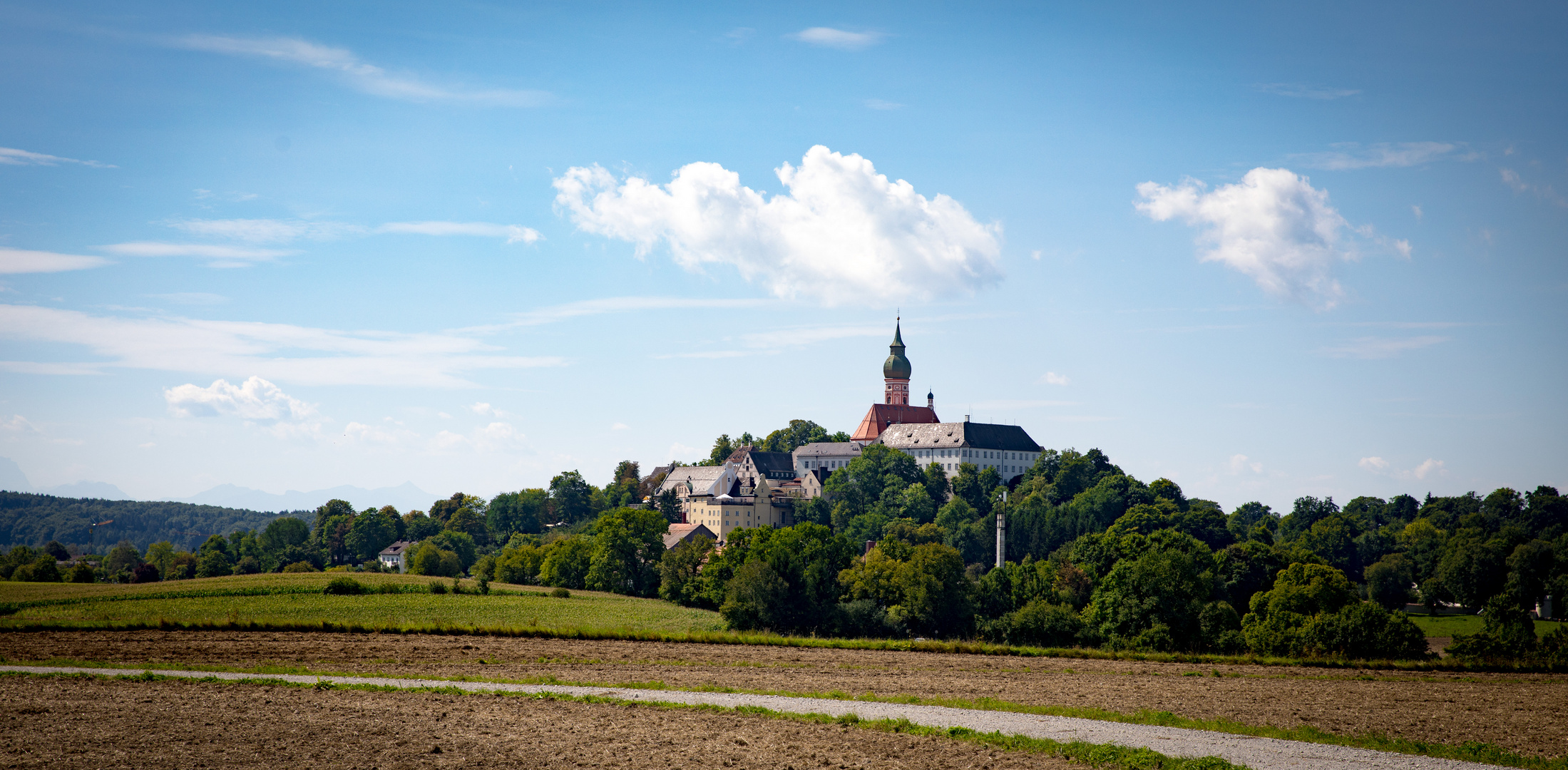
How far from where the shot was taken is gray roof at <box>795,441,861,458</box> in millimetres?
176625

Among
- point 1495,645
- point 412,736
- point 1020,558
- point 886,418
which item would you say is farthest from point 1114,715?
point 886,418

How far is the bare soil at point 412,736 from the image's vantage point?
17.7 m

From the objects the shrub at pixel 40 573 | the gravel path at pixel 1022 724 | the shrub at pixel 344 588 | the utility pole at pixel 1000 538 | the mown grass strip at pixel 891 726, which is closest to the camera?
the mown grass strip at pixel 891 726

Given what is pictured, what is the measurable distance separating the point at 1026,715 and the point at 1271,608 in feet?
161

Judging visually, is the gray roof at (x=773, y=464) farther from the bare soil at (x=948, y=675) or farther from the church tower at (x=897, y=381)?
the bare soil at (x=948, y=675)

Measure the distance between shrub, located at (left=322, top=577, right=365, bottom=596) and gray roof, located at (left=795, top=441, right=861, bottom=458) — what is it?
116106 millimetres

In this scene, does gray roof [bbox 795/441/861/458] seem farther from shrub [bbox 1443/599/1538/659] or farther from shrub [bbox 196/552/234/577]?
shrub [bbox 1443/599/1538/659]

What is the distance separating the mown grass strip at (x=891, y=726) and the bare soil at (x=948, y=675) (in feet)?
9.49

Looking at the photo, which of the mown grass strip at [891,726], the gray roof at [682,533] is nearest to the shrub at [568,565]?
the gray roof at [682,533]

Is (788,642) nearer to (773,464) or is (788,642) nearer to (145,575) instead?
(145,575)

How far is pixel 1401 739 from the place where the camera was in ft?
68.5

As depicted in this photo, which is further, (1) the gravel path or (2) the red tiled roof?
(2) the red tiled roof

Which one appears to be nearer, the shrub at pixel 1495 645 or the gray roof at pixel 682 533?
the shrub at pixel 1495 645

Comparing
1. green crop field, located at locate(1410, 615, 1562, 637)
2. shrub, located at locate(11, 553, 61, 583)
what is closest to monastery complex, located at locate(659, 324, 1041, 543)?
green crop field, located at locate(1410, 615, 1562, 637)
